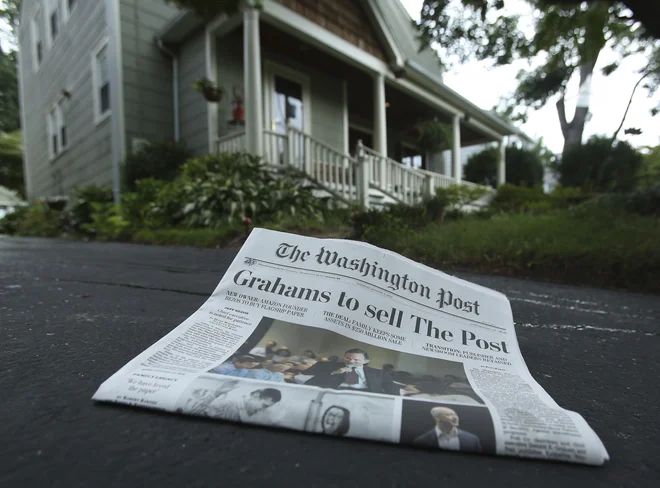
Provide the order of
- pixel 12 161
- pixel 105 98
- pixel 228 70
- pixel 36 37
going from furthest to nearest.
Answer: pixel 12 161
pixel 36 37
pixel 105 98
pixel 228 70

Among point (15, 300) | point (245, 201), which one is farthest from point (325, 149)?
point (15, 300)

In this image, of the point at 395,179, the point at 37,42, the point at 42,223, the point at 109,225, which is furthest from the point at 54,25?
the point at 395,179

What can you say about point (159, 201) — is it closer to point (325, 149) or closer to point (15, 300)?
point (325, 149)

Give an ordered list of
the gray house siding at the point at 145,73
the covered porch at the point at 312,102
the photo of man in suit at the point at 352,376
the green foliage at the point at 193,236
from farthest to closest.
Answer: the gray house siding at the point at 145,73 → the covered porch at the point at 312,102 → the green foliage at the point at 193,236 → the photo of man in suit at the point at 352,376

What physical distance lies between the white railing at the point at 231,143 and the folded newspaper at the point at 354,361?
435cm

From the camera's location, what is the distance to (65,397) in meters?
0.49

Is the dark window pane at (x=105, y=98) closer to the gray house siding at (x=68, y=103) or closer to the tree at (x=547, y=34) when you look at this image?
the gray house siding at (x=68, y=103)

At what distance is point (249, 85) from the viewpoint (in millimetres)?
4387

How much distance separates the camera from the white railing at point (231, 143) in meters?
4.83

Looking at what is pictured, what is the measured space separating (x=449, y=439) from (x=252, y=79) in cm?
464

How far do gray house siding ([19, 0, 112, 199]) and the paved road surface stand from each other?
20.6ft

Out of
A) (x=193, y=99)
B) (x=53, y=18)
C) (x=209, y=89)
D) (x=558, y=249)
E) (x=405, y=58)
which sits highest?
(x=53, y=18)

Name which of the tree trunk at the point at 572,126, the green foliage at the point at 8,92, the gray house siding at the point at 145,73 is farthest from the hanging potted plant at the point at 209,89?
the green foliage at the point at 8,92

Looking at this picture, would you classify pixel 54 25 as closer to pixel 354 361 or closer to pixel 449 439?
pixel 354 361
